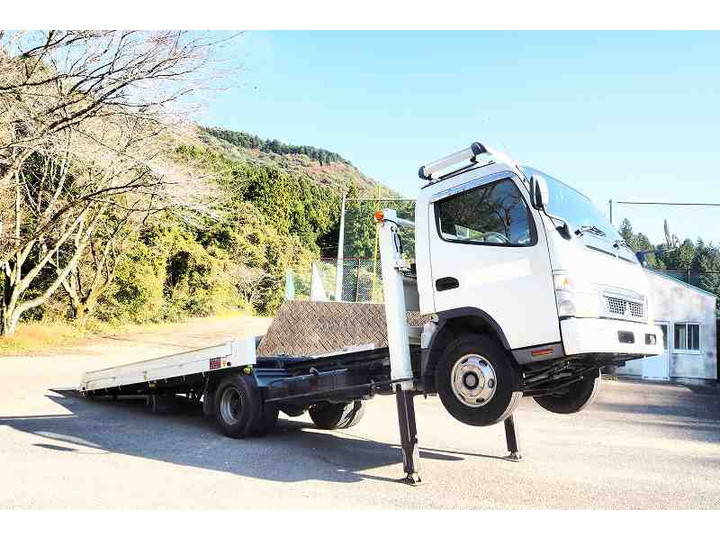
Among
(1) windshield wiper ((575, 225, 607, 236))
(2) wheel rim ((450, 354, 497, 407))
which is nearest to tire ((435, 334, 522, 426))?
(2) wheel rim ((450, 354, 497, 407))

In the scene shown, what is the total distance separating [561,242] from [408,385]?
1869mm

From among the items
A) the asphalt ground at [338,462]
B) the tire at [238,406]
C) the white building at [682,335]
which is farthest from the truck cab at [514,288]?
the white building at [682,335]

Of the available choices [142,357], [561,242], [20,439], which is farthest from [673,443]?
[142,357]

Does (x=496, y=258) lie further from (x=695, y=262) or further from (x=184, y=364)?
(x=695, y=262)

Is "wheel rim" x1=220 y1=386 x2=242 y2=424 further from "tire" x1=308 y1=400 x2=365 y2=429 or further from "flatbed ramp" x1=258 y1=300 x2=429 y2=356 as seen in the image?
"flatbed ramp" x1=258 y1=300 x2=429 y2=356

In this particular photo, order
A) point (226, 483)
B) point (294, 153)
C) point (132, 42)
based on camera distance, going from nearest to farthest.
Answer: point (226, 483) < point (132, 42) < point (294, 153)

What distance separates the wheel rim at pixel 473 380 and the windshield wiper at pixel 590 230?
1285 millimetres

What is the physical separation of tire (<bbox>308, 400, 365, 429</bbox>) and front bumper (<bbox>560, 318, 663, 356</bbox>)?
3888 millimetres

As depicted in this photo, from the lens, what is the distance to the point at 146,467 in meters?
5.92

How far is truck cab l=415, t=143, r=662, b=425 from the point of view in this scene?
15.9 feet

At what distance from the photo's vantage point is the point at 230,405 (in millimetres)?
7332

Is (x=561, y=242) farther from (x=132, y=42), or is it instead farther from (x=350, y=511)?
(x=132, y=42)

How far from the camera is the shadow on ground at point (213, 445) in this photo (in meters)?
6.08

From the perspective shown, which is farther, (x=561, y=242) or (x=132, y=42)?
(x=132, y=42)
